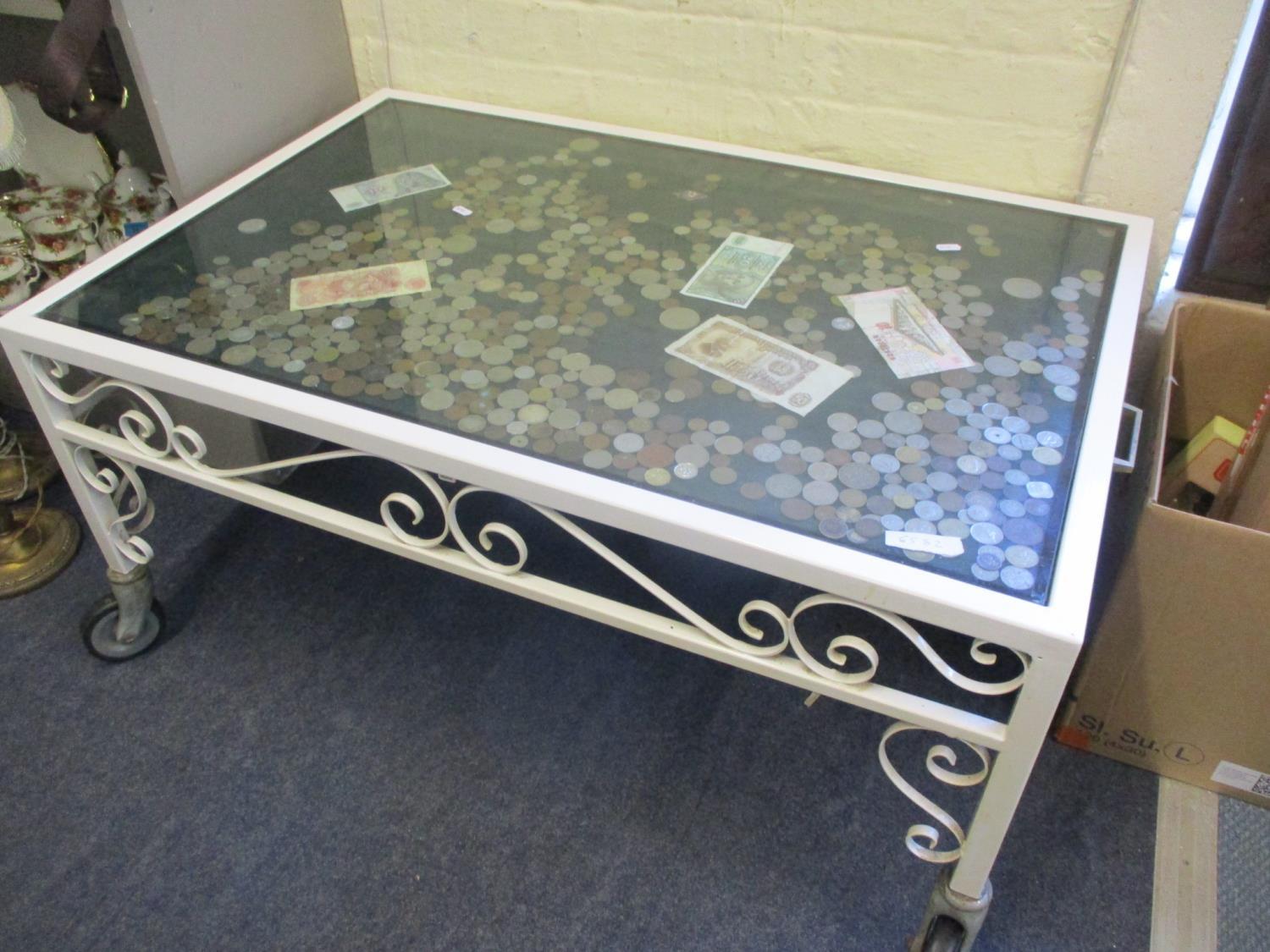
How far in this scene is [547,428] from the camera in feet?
3.30

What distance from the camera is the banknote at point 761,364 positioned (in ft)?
3.43

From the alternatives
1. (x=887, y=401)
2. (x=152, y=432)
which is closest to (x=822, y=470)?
(x=887, y=401)

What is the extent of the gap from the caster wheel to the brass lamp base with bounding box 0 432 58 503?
0.31 m

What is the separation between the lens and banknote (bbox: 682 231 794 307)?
3.89 ft

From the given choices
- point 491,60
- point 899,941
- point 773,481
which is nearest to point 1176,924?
point 899,941

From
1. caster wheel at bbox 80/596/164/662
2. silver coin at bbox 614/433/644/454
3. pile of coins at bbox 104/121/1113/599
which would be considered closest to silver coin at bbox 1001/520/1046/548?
pile of coins at bbox 104/121/1113/599

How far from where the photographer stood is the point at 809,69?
1.39m

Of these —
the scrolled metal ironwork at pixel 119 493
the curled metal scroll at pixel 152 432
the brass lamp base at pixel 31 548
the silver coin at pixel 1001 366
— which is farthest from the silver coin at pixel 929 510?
the brass lamp base at pixel 31 548

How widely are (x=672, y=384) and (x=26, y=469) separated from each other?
1189 millimetres

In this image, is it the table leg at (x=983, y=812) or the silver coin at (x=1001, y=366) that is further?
the silver coin at (x=1001, y=366)

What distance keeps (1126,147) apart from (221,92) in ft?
3.95

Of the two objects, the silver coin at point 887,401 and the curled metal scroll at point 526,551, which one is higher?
the silver coin at point 887,401

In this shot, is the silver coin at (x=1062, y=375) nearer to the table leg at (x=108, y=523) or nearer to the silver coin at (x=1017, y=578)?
the silver coin at (x=1017, y=578)

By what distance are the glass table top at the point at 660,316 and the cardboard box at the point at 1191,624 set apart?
0.19m
